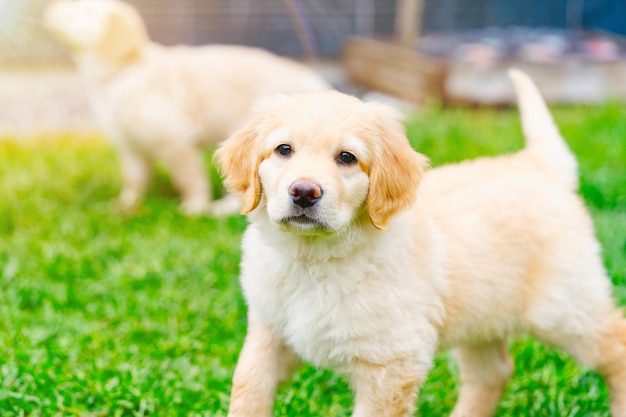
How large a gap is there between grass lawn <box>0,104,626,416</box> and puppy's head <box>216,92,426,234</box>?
957 millimetres

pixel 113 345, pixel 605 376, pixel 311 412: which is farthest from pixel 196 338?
pixel 605 376

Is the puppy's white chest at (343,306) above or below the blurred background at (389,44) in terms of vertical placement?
above

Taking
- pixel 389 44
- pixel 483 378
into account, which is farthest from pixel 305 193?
pixel 389 44

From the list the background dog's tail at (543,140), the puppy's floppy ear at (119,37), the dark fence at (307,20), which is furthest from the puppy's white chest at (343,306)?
the dark fence at (307,20)

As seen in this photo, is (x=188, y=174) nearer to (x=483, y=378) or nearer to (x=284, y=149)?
(x=483, y=378)

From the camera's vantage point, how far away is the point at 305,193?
2.43 metres

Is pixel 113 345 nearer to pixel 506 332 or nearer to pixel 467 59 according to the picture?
pixel 506 332

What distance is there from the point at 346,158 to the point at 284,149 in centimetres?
19

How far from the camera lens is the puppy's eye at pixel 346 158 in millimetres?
2590

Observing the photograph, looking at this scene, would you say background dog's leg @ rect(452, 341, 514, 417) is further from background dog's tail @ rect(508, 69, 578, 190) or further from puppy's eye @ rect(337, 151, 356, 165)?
puppy's eye @ rect(337, 151, 356, 165)

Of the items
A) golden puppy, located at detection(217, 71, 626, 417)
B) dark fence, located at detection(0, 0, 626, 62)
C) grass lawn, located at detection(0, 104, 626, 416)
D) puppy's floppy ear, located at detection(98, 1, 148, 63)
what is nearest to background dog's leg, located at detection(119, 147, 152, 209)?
grass lawn, located at detection(0, 104, 626, 416)

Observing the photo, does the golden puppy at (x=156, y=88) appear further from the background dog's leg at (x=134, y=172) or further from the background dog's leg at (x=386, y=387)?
the background dog's leg at (x=386, y=387)

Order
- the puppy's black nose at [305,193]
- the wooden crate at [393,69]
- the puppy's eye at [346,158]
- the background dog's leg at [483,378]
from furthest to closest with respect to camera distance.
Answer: the wooden crate at [393,69] < the background dog's leg at [483,378] < the puppy's eye at [346,158] < the puppy's black nose at [305,193]

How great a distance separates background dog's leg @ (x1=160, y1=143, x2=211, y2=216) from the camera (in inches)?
240
